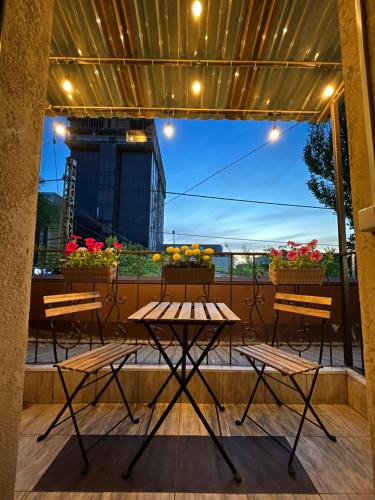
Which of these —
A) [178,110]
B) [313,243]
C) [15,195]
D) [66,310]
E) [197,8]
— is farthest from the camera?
[178,110]

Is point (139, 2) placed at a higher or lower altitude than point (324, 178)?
lower

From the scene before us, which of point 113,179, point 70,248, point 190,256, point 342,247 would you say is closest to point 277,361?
point 190,256

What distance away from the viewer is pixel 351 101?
0.96m

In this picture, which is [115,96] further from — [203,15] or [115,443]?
[115,443]

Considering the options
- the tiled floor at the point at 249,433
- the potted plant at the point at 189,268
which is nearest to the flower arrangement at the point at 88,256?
the potted plant at the point at 189,268

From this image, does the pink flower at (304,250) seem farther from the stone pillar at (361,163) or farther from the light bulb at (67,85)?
the light bulb at (67,85)

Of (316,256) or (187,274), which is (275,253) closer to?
(316,256)

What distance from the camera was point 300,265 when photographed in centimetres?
251

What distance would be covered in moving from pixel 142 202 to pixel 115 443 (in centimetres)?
2213

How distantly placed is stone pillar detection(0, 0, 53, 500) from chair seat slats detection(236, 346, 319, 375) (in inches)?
52.8

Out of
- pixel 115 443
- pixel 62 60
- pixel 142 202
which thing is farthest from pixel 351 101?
pixel 142 202

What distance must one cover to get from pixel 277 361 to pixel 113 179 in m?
23.2

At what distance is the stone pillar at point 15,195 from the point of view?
0.82 metres

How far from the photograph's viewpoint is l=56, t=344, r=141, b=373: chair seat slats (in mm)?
1596
